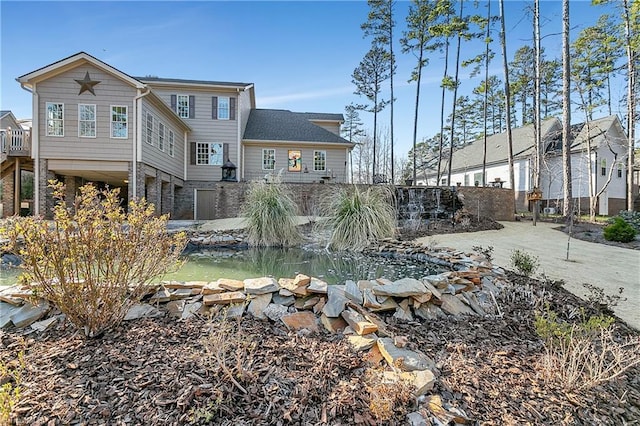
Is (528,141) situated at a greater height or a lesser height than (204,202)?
greater

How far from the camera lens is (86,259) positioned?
83.1 inches

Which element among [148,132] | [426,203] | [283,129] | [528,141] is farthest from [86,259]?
[528,141]

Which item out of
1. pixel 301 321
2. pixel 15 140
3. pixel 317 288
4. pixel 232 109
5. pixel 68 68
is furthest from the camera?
pixel 232 109

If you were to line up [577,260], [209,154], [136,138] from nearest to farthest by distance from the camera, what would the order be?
[577,260], [136,138], [209,154]

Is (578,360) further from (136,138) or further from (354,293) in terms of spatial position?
(136,138)

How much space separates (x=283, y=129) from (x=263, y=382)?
15366 mm

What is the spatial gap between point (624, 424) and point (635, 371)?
2.23 feet

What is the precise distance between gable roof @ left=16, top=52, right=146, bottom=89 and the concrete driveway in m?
10.6

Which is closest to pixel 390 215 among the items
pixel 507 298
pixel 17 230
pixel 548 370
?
pixel 507 298

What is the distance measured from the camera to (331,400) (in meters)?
1.58

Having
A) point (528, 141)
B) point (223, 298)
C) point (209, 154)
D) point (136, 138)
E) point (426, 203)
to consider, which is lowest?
point (223, 298)

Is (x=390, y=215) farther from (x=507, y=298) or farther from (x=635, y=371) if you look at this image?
(x=635, y=371)

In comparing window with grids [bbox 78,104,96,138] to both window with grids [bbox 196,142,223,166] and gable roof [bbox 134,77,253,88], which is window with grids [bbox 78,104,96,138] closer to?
gable roof [bbox 134,77,253,88]

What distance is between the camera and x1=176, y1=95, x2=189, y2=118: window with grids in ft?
46.9
